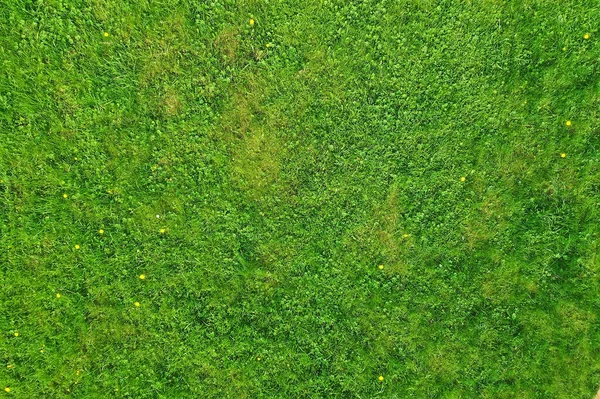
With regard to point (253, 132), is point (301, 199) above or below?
below

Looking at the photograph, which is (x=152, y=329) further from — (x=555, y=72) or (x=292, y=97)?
(x=555, y=72)

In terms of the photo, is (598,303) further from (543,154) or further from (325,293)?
(325,293)

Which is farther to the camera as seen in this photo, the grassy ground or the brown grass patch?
the brown grass patch

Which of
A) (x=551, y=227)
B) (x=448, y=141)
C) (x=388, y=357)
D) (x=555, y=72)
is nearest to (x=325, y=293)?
(x=388, y=357)

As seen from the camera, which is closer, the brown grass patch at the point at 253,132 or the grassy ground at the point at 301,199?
the grassy ground at the point at 301,199

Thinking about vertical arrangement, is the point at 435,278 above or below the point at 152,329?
below

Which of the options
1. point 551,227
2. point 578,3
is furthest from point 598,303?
point 578,3

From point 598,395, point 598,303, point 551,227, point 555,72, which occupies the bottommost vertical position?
point 598,395
